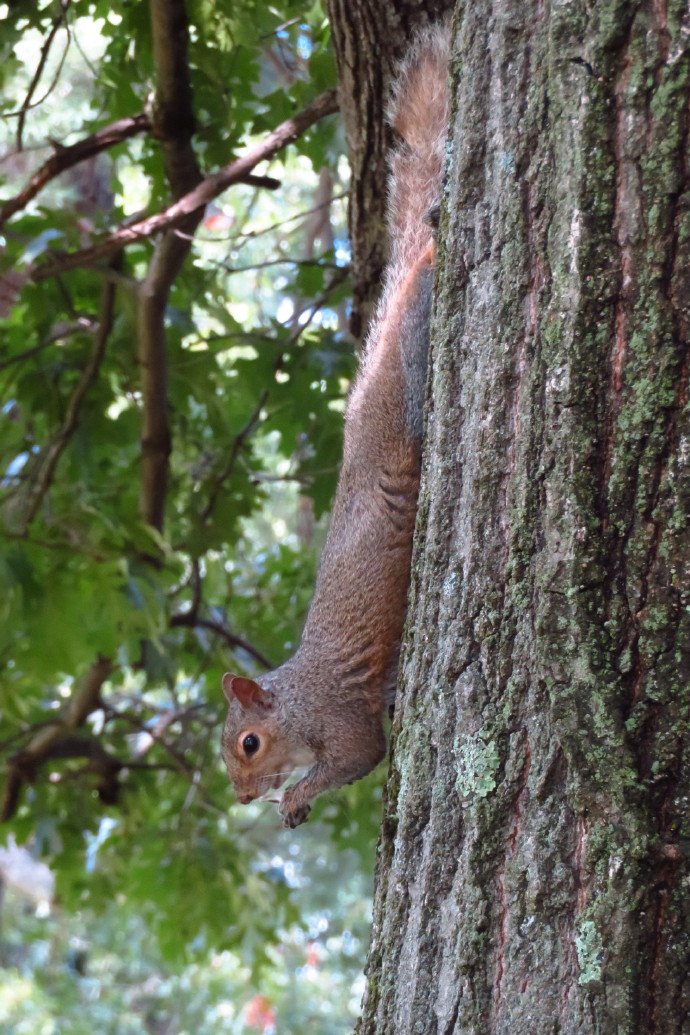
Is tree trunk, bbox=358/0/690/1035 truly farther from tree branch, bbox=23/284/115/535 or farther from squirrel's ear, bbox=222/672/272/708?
tree branch, bbox=23/284/115/535

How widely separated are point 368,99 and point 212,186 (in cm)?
61

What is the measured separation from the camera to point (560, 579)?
1206mm

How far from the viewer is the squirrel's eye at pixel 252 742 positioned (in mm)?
2736

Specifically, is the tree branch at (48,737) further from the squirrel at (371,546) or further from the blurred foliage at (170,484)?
the squirrel at (371,546)

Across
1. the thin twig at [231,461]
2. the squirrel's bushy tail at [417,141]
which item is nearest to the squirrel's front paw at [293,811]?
the thin twig at [231,461]

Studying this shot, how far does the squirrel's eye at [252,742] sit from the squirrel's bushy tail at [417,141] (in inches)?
45.8

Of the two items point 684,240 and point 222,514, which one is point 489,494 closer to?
point 684,240

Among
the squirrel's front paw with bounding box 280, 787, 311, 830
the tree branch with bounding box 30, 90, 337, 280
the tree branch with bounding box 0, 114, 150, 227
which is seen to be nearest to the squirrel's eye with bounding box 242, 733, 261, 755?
the squirrel's front paw with bounding box 280, 787, 311, 830

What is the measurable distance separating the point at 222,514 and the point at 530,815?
246 centimetres

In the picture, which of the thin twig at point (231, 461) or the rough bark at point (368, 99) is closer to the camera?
the rough bark at point (368, 99)

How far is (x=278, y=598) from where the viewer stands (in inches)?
159

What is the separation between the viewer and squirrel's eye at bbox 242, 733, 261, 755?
2736 mm

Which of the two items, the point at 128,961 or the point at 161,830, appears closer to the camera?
the point at 161,830

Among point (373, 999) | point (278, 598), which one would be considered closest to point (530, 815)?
point (373, 999)
